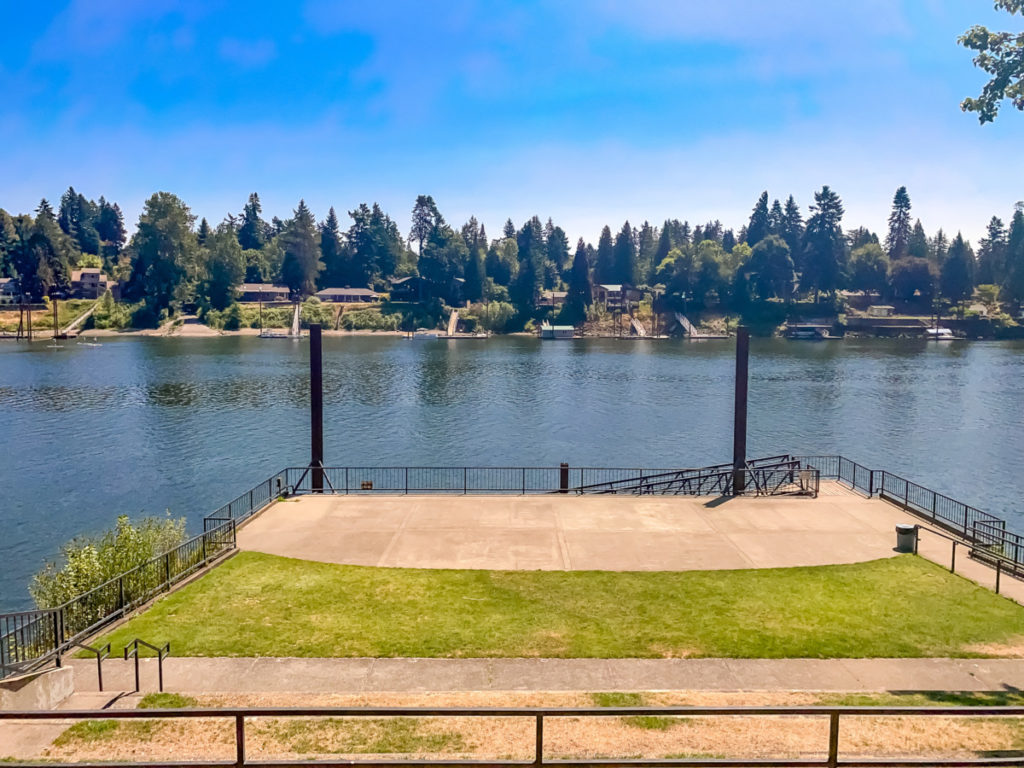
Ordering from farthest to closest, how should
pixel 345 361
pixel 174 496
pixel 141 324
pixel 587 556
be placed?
pixel 141 324, pixel 345 361, pixel 174 496, pixel 587 556

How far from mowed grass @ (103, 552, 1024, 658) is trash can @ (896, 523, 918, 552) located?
1288 mm

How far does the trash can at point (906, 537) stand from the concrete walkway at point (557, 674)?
7.35m

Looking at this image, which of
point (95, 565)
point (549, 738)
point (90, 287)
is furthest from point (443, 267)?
point (549, 738)

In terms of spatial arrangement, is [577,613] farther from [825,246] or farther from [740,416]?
[825,246]

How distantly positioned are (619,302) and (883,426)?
133221 millimetres

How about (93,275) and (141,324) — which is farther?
(93,275)

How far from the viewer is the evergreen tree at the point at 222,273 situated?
18075 cm

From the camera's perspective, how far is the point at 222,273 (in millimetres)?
180750

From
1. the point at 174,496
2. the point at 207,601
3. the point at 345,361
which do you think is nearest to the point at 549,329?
the point at 345,361

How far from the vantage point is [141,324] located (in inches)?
6845

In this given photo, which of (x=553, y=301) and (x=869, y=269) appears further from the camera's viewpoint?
(x=553, y=301)

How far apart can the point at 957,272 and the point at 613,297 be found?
263 ft

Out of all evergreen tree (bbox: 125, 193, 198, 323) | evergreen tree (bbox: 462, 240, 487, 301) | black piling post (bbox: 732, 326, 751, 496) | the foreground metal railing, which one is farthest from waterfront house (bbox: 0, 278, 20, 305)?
the foreground metal railing

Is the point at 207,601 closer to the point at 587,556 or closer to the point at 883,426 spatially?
the point at 587,556
